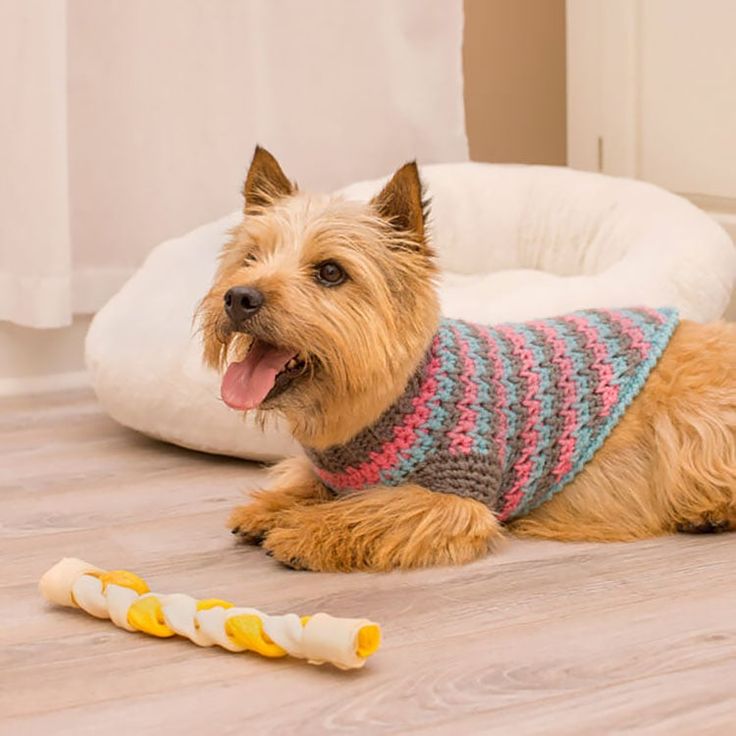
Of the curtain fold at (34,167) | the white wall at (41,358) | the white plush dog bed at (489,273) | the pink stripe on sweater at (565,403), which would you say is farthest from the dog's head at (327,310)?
the white wall at (41,358)

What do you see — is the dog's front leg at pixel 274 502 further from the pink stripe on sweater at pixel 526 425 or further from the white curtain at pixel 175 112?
the white curtain at pixel 175 112

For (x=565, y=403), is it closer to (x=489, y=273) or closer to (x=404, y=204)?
(x=404, y=204)

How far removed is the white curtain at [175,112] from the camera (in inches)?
119

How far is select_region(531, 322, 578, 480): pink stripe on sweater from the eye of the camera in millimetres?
1923

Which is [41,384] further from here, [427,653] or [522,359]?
[427,653]

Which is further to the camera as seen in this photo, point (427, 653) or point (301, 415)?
point (301, 415)

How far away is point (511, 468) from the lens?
1919 millimetres

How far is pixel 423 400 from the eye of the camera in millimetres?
1835

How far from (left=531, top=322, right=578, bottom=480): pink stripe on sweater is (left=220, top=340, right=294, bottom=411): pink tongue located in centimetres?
44

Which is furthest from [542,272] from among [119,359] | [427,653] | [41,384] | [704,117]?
[427,653]

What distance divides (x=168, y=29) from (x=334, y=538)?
6.01 feet

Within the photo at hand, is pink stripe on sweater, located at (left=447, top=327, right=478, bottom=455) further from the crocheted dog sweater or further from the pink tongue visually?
the pink tongue

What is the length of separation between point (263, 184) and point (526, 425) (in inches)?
20.9

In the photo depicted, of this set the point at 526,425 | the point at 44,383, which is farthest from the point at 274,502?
the point at 44,383
